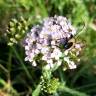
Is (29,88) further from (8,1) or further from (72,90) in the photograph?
(8,1)

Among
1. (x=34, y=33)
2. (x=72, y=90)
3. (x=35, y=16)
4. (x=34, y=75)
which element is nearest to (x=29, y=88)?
(x=34, y=75)

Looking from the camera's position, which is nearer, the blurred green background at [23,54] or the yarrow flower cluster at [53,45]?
the yarrow flower cluster at [53,45]

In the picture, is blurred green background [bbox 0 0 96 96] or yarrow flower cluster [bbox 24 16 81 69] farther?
blurred green background [bbox 0 0 96 96]

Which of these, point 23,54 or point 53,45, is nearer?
point 53,45

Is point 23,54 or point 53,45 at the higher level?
point 23,54
